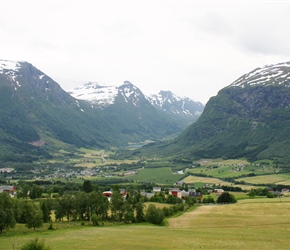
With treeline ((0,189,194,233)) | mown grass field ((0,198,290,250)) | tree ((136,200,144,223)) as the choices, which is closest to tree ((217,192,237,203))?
treeline ((0,189,194,233))

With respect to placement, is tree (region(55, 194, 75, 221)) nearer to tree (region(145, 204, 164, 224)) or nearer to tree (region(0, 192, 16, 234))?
tree (region(0, 192, 16, 234))

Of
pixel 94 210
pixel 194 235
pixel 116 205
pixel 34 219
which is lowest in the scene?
pixel 194 235

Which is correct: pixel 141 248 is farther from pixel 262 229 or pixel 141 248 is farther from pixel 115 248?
pixel 262 229

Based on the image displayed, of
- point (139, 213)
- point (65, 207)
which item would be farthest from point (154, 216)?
point (65, 207)

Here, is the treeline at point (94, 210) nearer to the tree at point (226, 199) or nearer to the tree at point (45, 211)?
the tree at point (45, 211)

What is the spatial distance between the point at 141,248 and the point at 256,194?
96213mm

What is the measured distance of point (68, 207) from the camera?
4008 inches

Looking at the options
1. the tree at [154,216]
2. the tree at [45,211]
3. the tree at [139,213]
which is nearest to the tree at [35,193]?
the tree at [45,211]

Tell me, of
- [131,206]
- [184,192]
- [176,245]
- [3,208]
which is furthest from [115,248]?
[184,192]

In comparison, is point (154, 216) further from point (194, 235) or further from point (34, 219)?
point (34, 219)

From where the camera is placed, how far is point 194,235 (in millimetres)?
72000

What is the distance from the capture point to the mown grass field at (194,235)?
2466 inches

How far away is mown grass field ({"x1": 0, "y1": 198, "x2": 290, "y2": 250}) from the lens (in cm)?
6262

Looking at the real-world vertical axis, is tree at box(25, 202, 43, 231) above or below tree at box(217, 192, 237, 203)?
above
